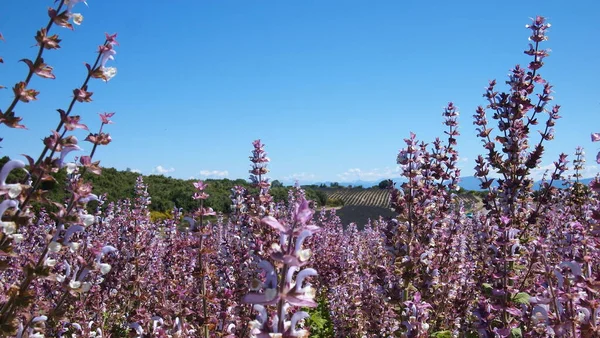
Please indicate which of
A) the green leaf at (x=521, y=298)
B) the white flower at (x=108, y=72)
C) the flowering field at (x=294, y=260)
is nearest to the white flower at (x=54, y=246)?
the flowering field at (x=294, y=260)

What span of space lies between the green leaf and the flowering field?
26 mm

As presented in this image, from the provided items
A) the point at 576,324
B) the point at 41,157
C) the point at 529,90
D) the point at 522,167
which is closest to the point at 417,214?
the point at 522,167

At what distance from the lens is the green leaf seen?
391 cm

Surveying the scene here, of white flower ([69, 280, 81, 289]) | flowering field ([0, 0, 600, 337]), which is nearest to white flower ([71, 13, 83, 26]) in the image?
Result: flowering field ([0, 0, 600, 337])

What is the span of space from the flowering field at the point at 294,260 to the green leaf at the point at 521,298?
3 centimetres

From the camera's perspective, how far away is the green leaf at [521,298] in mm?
3914

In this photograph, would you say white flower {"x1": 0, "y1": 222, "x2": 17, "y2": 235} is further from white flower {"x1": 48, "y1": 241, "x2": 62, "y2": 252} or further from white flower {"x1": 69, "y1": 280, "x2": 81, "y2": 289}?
white flower {"x1": 69, "y1": 280, "x2": 81, "y2": 289}

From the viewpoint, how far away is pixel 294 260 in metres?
1.78

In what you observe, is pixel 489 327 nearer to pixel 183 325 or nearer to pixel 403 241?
pixel 403 241

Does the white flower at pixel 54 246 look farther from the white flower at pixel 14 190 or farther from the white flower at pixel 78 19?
the white flower at pixel 78 19

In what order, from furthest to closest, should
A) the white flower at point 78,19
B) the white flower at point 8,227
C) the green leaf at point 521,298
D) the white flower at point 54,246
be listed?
the green leaf at point 521,298
the white flower at point 78,19
the white flower at point 54,246
the white flower at point 8,227

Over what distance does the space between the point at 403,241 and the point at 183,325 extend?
2.43 meters

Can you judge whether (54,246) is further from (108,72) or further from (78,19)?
(78,19)

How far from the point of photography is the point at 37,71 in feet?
7.52
